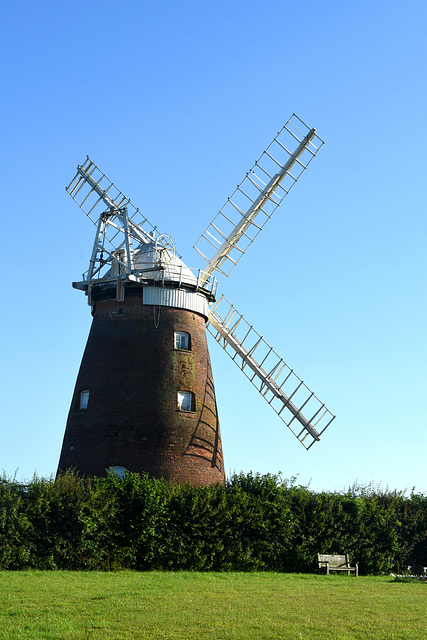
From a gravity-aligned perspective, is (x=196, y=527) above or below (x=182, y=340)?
below

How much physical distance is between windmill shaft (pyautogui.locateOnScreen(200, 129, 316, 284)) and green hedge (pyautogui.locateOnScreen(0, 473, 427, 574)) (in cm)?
949

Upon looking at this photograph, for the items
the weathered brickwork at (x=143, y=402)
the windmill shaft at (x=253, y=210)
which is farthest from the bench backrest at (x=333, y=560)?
the windmill shaft at (x=253, y=210)

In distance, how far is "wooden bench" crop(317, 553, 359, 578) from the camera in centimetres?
2265

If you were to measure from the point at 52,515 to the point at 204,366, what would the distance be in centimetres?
929

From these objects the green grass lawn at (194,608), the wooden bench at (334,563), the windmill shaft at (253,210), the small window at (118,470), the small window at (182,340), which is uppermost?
the windmill shaft at (253,210)

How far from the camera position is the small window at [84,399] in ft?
85.0

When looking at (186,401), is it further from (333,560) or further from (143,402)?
(333,560)

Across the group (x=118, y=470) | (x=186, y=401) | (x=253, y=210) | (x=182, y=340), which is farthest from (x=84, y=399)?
(x=253, y=210)

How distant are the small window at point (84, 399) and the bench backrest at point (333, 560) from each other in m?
9.80

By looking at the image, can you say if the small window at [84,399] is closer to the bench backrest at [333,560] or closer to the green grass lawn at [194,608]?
the green grass lawn at [194,608]

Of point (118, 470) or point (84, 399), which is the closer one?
point (118, 470)

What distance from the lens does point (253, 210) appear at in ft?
96.5

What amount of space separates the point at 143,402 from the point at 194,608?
11.8 metres

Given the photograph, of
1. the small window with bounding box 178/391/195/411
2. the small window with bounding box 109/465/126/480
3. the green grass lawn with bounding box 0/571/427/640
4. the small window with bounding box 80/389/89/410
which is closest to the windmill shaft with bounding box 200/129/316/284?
the small window with bounding box 178/391/195/411
